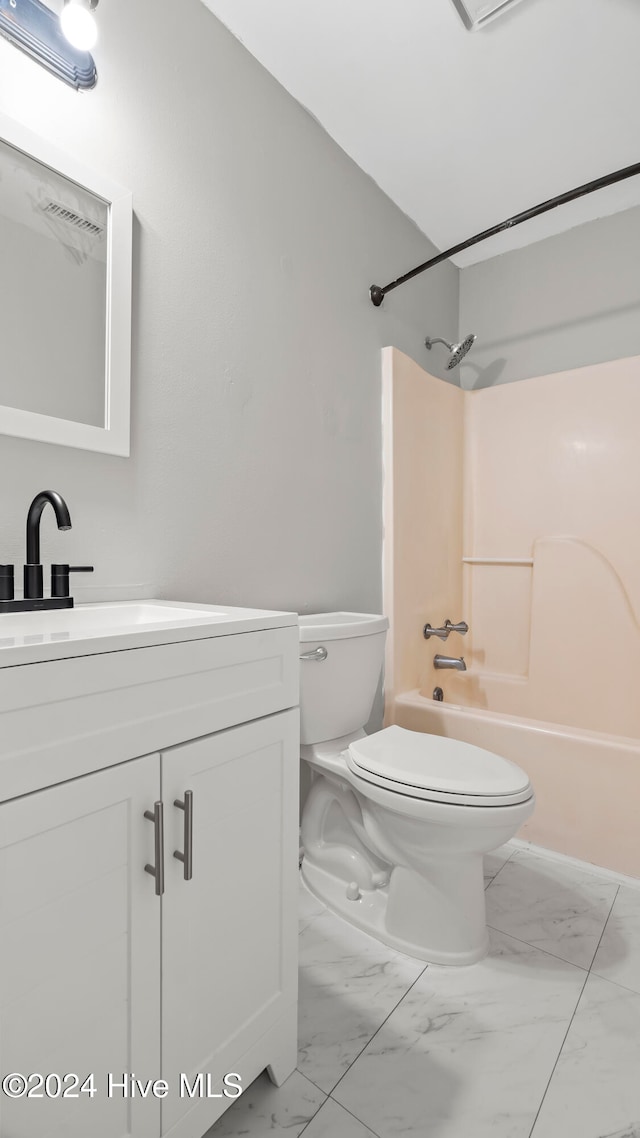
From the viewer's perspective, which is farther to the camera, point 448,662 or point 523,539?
point 523,539

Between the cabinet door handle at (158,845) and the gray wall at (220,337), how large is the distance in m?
0.57

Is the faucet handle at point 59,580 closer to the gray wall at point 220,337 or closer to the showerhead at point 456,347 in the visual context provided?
the gray wall at point 220,337

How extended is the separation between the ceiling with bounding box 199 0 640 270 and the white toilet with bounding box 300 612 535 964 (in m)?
1.56

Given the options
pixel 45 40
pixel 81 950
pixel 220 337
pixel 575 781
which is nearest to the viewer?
pixel 81 950

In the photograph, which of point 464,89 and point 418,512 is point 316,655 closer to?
point 418,512

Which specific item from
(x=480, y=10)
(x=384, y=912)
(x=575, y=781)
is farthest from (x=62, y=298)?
(x=575, y=781)

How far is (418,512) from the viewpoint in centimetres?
229

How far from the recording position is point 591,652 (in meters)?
2.22

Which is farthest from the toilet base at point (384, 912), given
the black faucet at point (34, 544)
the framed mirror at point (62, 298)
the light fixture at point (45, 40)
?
the light fixture at point (45, 40)

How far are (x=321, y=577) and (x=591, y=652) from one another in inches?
46.0

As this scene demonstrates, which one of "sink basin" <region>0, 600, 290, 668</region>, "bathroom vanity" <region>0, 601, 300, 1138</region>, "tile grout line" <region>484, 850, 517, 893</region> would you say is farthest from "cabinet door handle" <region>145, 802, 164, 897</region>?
"tile grout line" <region>484, 850, 517, 893</region>

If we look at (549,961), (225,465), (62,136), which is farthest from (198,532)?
(549,961)

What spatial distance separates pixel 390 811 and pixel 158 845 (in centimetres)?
75

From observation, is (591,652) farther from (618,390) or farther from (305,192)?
(305,192)
